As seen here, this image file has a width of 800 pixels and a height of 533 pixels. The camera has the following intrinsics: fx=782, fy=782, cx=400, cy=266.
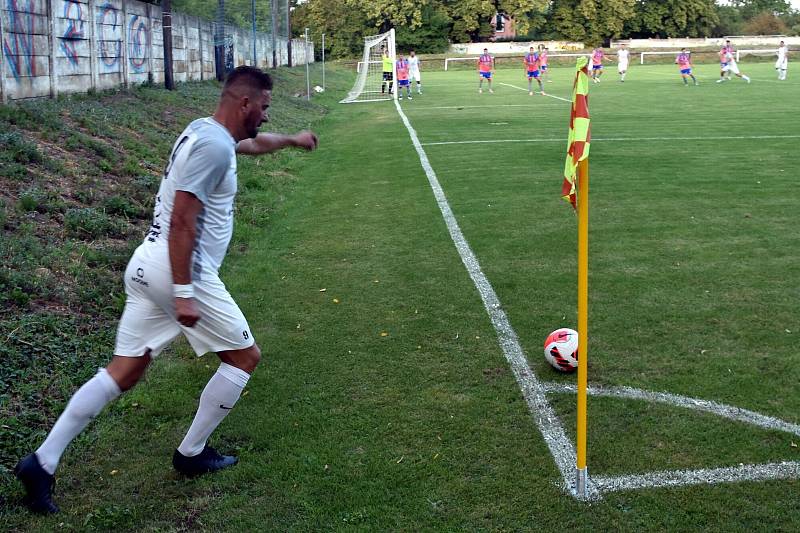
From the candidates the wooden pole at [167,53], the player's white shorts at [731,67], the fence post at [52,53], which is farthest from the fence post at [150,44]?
the player's white shorts at [731,67]

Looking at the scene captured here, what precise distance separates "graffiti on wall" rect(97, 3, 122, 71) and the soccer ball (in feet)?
44.6

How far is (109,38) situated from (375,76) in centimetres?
2017

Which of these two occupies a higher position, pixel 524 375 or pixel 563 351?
pixel 563 351

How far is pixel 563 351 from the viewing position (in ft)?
17.0

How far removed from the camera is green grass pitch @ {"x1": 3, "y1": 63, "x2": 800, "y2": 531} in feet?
12.2

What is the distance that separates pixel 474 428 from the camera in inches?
176

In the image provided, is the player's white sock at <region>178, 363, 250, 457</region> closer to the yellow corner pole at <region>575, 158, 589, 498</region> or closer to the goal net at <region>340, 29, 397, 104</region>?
the yellow corner pole at <region>575, 158, 589, 498</region>

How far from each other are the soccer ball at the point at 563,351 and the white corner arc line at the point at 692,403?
16 cm

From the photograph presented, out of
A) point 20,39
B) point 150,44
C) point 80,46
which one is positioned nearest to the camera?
point 20,39

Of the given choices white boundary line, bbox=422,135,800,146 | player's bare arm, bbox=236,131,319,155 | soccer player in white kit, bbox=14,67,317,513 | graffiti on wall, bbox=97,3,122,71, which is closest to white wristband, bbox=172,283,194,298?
soccer player in white kit, bbox=14,67,317,513

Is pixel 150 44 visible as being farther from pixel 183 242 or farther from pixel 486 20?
pixel 486 20

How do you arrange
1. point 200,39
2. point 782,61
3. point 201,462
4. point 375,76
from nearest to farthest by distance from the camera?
point 201,462 < point 200,39 < point 375,76 < point 782,61

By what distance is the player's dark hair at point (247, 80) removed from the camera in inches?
148

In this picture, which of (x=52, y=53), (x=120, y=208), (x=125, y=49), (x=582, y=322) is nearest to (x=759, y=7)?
(x=125, y=49)
